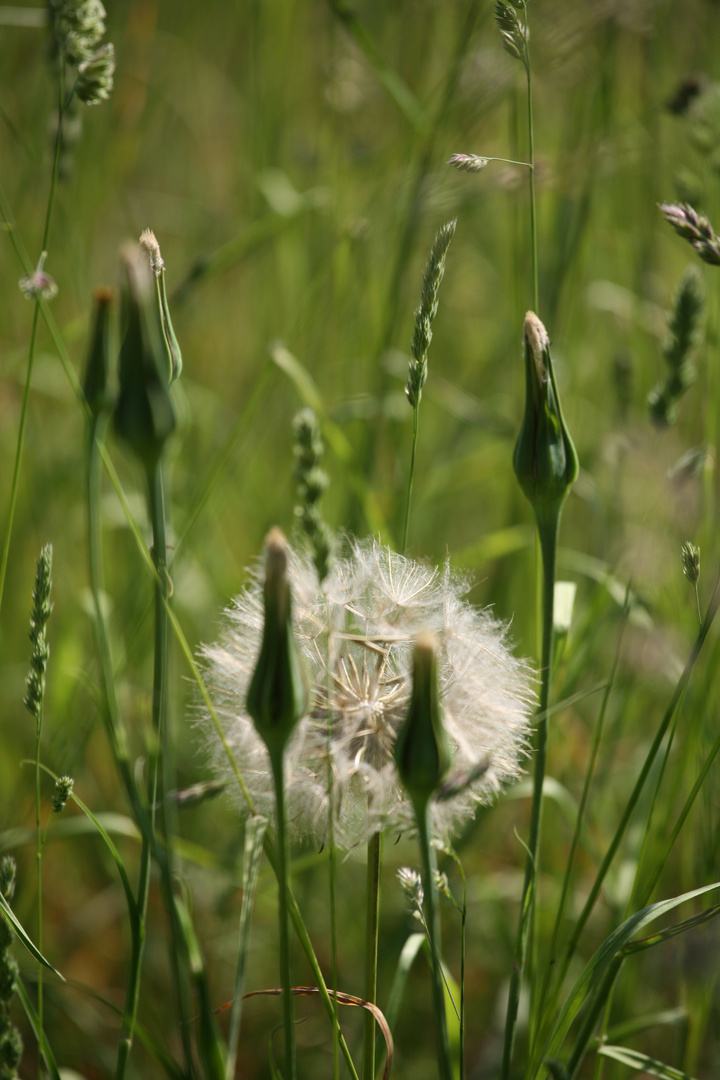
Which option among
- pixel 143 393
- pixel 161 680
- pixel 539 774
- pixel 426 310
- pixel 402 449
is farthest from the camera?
pixel 402 449

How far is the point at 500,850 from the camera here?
2643mm

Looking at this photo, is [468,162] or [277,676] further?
[468,162]

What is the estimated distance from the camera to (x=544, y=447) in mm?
1143

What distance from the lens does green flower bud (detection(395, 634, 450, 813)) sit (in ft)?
2.90

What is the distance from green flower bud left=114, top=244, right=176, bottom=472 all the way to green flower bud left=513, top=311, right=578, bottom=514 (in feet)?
1.53

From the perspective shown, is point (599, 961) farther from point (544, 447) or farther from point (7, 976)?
point (7, 976)

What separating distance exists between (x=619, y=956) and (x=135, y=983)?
0.65 meters

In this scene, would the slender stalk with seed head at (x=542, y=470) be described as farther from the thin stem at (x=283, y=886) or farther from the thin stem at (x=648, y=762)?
the thin stem at (x=283, y=886)

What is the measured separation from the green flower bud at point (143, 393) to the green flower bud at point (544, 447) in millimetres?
465

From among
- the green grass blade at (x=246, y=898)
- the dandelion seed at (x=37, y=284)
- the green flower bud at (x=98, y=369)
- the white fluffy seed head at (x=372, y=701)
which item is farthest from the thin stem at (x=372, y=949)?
the dandelion seed at (x=37, y=284)

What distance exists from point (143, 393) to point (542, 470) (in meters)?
0.53

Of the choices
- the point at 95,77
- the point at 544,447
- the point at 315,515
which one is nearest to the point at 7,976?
the point at 315,515

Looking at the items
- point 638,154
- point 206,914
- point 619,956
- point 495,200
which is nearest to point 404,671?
point 619,956

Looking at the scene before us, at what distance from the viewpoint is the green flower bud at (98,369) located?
91 centimetres
